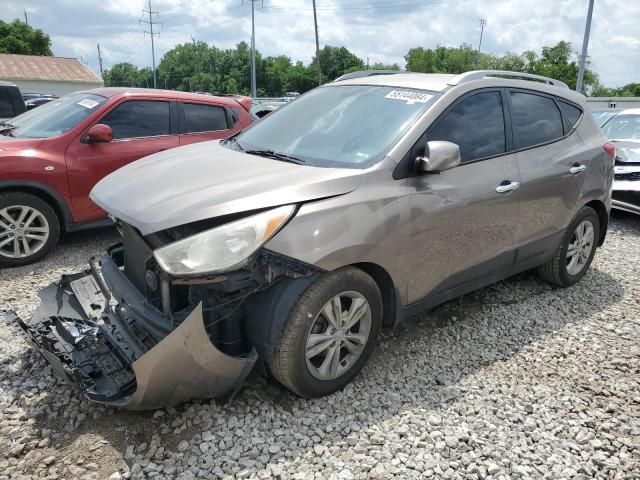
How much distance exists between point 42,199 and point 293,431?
12.6 feet

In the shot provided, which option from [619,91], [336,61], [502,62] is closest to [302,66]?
[336,61]

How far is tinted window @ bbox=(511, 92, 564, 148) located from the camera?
154 inches

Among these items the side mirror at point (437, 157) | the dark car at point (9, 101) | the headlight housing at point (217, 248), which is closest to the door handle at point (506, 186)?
the side mirror at point (437, 157)

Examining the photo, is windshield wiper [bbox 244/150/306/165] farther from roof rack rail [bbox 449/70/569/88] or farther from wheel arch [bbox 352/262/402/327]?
roof rack rail [bbox 449/70/569/88]

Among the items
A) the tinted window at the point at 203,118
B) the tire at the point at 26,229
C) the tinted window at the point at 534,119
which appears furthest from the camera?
the tinted window at the point at 203,118

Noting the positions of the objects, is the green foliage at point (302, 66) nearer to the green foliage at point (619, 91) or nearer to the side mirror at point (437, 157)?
the green foliage at point (619, 91)

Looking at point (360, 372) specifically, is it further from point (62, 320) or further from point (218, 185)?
point (62, 320)

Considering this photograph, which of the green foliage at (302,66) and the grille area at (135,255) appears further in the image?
the green foliage at (302,66)

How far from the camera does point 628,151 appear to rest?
7.92 meters

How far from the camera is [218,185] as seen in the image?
279 centimetres

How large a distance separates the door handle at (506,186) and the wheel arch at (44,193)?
419 cm

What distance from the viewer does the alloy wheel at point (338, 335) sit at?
2.83 m

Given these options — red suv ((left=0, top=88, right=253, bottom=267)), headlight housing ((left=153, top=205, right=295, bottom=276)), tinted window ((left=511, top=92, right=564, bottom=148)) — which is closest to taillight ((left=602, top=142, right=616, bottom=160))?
tinted window ((left=511, top=92, right=564, bottom=148))

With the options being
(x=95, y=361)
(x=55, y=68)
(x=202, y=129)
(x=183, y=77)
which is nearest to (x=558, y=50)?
(x=55, y=68)
